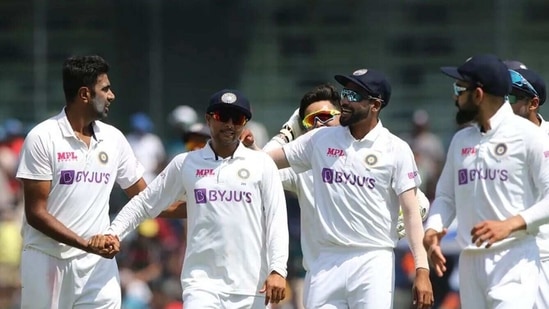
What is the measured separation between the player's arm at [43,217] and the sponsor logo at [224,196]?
792 millimetres

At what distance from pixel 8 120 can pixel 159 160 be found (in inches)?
98.4

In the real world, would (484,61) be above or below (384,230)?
above

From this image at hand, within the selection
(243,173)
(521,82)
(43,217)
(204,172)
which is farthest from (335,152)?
(43,217)

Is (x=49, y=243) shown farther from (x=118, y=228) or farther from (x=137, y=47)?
(x=137, y=47)

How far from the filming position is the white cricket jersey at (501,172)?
9.22 meters

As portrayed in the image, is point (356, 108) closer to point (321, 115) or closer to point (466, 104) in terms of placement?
point (466, 104)

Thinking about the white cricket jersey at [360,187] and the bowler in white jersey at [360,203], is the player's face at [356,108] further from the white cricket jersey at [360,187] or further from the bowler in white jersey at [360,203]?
the white cricket jersey at [360,187]

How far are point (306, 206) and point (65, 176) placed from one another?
163 cm

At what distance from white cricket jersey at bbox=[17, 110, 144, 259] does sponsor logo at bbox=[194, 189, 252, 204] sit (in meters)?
0.78

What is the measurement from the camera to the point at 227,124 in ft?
31.8

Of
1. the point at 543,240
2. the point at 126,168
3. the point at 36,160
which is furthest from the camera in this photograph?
the point at 543,240

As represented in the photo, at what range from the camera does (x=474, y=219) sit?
9.29 metres

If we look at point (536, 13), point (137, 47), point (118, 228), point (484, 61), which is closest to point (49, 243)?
point (118, 228)

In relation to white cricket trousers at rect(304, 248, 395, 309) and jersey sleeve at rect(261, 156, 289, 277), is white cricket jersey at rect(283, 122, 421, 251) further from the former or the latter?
jersey sleeve at rect(261, 156, 289, 277)
